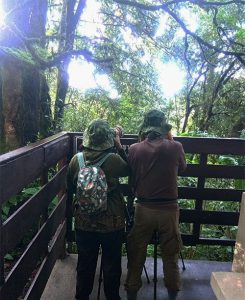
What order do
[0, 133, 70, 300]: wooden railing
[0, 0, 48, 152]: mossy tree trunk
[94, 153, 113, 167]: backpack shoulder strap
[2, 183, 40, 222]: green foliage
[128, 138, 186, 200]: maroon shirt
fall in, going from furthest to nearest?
[0, 0, 48, 152]: mossy tree trunk → [2, 183, 40, 222]: green foliage → [128, 138, 186, 200]: maroon shirt → [94, 153, 113, 167]: backpack shoulder strap → [0, 133, 70, 300]: wooden railing

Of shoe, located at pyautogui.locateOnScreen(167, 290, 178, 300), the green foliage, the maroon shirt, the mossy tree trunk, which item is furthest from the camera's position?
the mossy tree trunk

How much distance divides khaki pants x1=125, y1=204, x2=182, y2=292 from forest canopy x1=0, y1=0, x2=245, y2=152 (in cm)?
159

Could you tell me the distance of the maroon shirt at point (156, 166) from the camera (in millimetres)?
3012

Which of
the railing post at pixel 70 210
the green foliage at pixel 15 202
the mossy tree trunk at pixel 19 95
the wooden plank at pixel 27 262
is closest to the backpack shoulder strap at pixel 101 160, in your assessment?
the wooden plank at pixel 27 262

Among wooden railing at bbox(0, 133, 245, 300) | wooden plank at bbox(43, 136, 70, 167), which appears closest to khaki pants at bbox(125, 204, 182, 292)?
wooden railing at bbox(0, 133, 245, 300)

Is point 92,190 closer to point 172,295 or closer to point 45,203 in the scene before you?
point 45,203

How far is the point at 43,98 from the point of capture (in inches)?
227

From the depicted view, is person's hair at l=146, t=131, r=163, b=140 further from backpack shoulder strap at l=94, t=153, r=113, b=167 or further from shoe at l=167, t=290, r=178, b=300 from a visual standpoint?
shoe at l=167, t=290, r=178, b=300

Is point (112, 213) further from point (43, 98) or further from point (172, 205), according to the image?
point (43, 98)

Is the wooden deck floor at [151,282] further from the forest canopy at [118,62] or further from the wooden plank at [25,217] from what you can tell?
the forest canopy at [118,62]

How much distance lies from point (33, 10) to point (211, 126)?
1091 centimetres

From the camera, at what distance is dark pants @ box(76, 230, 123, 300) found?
303 centimetres

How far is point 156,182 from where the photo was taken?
120 inches

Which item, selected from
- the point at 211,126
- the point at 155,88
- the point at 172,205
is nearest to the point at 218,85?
the point at 211,126
